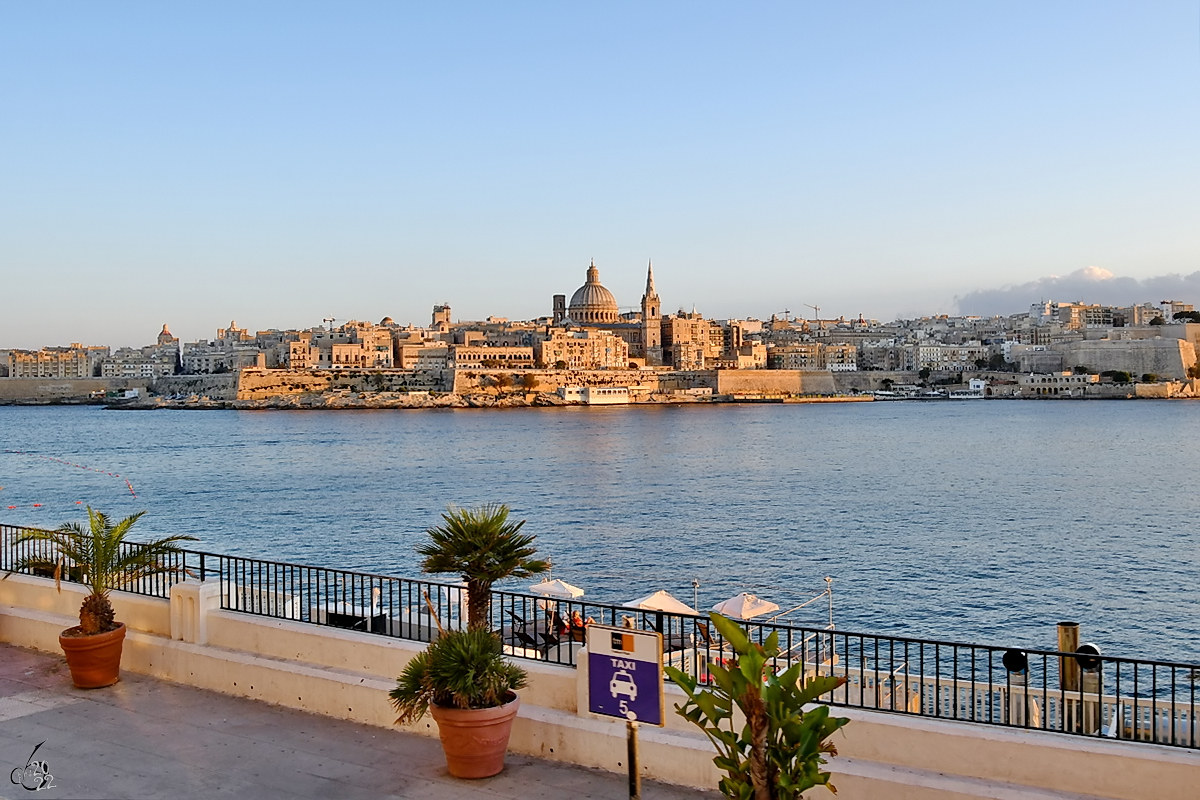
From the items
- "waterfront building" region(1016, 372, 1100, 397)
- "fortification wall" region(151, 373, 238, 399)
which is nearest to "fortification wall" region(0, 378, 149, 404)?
"fortification wall" region(151, 373, 238, 399)

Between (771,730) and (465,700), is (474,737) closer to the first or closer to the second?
(465,700)

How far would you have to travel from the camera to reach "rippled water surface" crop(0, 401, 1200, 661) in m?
16.7

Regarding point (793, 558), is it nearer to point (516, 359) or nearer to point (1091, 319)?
point (516, 359)

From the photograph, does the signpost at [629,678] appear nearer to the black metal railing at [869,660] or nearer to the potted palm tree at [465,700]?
the black metal railing at [869,660]

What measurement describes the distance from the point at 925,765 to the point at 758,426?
65.4m

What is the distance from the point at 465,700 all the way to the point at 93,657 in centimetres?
244

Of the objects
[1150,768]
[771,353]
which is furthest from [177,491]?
[771,353]

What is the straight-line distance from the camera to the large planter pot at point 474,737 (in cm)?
451

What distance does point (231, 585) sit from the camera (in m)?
6.72

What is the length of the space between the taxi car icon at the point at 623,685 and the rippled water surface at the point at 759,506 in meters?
9.42

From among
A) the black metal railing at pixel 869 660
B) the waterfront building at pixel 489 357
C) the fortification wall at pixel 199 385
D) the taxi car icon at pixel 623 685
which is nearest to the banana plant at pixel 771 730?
the black metal railing at pixel 869 660

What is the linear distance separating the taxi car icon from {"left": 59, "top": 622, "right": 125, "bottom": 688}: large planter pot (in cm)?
304

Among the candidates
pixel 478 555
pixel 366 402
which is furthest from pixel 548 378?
pixel 478 555

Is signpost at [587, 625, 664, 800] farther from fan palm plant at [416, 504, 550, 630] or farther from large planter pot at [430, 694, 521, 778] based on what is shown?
fan palm plant at [416, 504, 550, 630]
